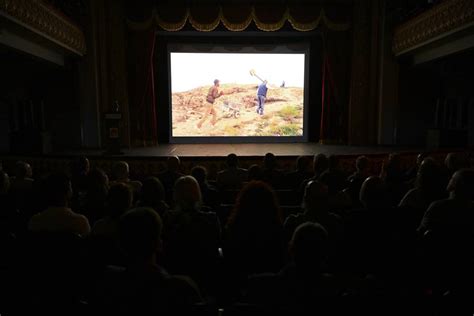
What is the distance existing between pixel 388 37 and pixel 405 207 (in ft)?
27.9

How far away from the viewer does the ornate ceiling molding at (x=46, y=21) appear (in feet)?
20.2

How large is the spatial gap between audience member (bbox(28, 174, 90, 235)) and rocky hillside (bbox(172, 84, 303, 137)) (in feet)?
27.0

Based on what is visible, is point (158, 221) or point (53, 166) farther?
point (53, 166)

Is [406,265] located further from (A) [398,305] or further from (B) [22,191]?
(B) [22,191]

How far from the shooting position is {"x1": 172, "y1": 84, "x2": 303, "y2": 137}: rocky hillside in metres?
10.5

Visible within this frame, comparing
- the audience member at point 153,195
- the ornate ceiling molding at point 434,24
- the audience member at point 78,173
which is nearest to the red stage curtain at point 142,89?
the ornate ceiling molding at point 434,24

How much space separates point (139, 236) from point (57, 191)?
3.96 feet

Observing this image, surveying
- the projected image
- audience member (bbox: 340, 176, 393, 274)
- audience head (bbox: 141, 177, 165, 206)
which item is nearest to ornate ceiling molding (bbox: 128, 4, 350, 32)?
the projected image

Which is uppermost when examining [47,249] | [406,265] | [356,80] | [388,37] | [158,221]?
[388,37]

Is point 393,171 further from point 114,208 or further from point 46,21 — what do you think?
point 46,21

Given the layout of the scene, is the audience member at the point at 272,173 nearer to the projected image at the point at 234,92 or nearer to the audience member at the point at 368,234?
the audience member at the point at 368,234

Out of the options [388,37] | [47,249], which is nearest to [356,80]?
[388,37]

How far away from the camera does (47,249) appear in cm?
191

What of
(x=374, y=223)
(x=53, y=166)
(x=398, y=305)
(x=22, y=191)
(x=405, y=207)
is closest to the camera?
(x=398, y=305)
